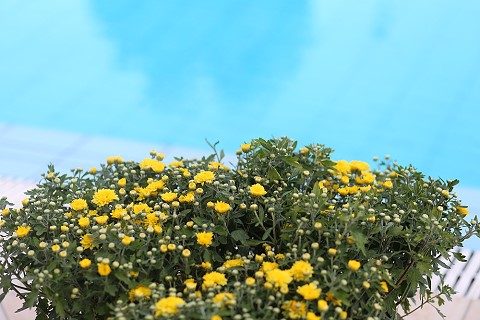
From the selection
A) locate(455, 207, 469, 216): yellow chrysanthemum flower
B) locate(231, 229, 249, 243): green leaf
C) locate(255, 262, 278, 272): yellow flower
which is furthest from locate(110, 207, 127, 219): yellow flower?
locate(455, 207, 469, 216): yellow chrysanthemum flower

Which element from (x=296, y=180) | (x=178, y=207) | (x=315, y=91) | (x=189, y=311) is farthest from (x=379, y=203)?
(x=315, y=91)

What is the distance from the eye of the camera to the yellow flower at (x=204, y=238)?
5.41ft

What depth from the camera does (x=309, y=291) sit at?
4.80 ft

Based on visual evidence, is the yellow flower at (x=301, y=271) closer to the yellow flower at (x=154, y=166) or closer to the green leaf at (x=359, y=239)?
the green leaf at (x=359, y=239)

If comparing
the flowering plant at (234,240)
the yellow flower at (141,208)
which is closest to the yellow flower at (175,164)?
the flowering plant at (234,240)

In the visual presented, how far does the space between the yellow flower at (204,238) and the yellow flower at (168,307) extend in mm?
253

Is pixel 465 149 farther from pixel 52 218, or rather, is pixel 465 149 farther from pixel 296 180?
pixel 52 218

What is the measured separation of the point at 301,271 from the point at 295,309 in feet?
0.29

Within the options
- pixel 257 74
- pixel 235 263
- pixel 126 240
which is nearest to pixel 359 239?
pixel 235 263

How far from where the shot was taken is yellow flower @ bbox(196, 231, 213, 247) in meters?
1.65

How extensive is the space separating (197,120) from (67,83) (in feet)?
3.56

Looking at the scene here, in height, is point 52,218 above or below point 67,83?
below

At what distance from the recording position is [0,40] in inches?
233

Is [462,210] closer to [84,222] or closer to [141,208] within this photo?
[141,208]
